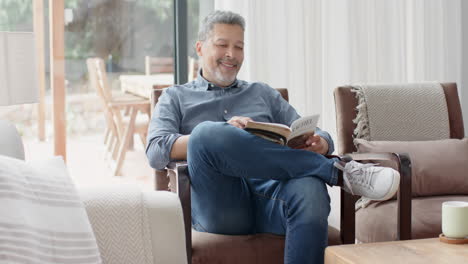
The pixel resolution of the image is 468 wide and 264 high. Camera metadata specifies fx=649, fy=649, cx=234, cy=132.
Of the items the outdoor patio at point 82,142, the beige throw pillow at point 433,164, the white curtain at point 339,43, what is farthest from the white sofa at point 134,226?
the white curtain at point 339,43

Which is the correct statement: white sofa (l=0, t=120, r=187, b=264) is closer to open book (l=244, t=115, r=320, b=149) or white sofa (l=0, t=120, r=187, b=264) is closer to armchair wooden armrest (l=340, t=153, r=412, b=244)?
open book (l=244, t=115, r=320, b=149)

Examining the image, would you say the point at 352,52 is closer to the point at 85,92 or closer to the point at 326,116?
the point at 326,116

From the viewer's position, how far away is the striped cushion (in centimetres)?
138

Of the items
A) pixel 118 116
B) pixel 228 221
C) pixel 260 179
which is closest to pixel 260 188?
pixel 260 179

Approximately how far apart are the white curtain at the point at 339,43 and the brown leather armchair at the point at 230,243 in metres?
1.57

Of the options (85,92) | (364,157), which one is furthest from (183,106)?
(85,92)

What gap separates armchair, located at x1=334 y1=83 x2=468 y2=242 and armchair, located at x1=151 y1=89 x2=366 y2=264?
0.27 m

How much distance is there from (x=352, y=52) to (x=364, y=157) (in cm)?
173

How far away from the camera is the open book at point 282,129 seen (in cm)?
214

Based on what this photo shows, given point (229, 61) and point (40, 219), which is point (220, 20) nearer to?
point (229, 61)

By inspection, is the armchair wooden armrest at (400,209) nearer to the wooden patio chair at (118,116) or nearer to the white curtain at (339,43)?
the white curtain at (339,43)

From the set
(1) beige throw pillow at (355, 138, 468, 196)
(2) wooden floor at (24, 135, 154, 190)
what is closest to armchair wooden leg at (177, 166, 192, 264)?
(1) beige throw pillow at (355, 138, 468, 196)

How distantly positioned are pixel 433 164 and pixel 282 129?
863 mm

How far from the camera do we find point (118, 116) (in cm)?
367
